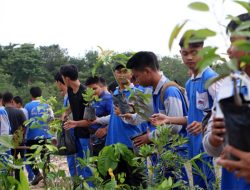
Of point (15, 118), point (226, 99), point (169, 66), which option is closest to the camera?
point (226, 99)

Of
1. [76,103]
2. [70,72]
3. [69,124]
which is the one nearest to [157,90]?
[69,124]

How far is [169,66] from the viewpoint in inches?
1159

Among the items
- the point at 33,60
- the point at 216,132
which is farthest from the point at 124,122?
the point at 33,60

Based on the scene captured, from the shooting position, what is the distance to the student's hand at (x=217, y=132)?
1.72m

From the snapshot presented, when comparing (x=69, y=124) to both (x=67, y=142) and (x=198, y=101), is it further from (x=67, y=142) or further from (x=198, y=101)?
(x=198, y=101)

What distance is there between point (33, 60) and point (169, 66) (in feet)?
36.1

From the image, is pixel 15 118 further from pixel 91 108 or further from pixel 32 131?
pixel 91 108

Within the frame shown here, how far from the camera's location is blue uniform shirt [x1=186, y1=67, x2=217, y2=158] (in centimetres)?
335

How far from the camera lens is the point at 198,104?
338 cm

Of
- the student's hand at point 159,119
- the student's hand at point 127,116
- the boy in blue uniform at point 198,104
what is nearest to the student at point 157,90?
the boy in blue uniform at point 198,104

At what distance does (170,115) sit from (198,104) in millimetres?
264

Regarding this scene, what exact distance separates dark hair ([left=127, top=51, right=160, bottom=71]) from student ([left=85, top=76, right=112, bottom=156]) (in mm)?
1458

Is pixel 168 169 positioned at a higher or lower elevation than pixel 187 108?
lower

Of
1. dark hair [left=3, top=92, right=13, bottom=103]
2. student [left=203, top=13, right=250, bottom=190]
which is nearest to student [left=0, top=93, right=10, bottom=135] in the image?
dark hair [left=3, top=92, right=13, bottom=103]
